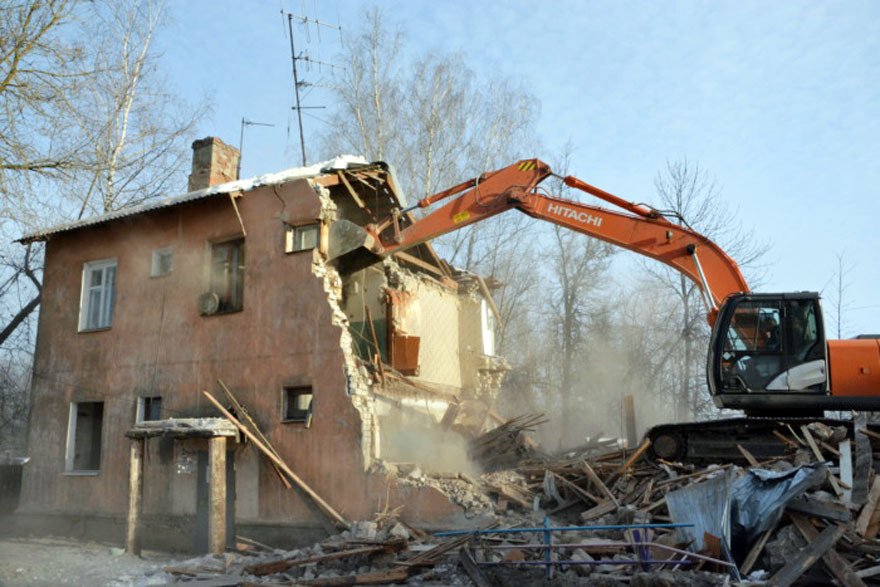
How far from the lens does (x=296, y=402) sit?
12.9 m

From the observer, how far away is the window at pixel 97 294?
16.0 meters

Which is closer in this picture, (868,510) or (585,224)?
(868,510)

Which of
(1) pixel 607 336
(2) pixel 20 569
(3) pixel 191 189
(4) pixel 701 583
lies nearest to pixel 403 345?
(3) pixel 191 189

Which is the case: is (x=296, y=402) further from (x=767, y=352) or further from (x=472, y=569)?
(x=767, y=352)

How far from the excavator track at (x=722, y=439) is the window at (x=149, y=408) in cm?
964

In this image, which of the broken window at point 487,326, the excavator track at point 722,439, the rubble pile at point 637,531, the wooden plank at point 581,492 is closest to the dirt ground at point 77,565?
the rubble pile at point 637,531

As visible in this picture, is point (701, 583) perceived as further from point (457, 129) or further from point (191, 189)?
point (457, 129)

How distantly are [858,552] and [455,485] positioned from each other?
5.62 metres

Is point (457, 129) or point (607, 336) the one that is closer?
point (457, 129)

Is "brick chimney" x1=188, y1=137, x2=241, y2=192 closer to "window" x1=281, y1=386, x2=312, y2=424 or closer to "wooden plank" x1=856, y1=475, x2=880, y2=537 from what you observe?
"window" x1=281, y1=386, x2=312, y2=424

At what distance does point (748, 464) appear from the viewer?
10375 millimetres

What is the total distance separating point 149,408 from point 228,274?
3.29 m

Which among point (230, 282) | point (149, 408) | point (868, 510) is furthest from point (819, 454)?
point (149, 408)

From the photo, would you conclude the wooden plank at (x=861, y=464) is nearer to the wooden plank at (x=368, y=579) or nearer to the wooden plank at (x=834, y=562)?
the wooden plank at (x=834, y=562)
